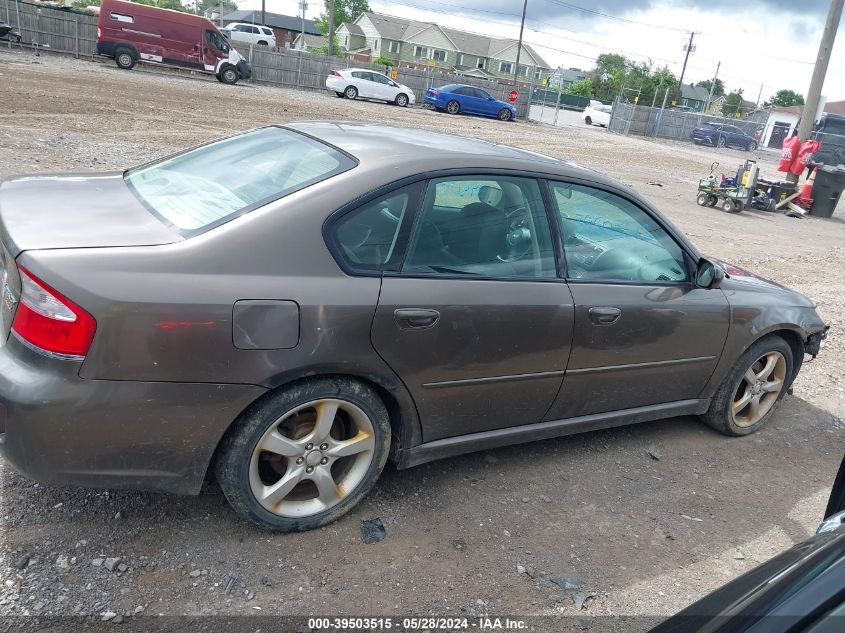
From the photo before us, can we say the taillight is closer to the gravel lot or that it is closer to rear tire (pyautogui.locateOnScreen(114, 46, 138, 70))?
the gravel lot

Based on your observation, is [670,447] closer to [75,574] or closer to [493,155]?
[493,155]

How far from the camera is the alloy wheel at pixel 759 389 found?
14.1ft

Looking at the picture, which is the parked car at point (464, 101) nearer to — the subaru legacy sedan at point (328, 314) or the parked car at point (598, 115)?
the parked car at point (598, 115)

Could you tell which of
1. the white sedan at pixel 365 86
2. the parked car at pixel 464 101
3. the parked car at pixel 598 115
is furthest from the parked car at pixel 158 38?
the parked car at pixel 598 115

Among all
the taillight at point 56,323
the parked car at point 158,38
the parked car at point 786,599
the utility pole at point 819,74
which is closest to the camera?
the parked car at point 786,599

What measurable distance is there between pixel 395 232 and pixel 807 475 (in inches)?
117

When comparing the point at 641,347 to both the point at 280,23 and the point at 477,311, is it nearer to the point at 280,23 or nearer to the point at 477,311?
the point at 477,311

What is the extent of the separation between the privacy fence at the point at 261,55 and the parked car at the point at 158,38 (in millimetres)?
3403

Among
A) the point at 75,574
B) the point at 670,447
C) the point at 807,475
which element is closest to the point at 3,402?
the point at 75,574

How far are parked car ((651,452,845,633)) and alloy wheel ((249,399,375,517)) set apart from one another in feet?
5.13

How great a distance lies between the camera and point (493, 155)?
3346mm

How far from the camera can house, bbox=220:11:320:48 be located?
8244 centimetres

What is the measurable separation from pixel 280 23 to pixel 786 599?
305 ft

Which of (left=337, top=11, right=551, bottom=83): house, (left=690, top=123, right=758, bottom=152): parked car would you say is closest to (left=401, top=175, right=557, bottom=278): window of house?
(left=690, top=123, right=758, bottom=152): parked car
